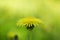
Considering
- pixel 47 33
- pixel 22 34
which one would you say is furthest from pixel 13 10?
pixel 47 33

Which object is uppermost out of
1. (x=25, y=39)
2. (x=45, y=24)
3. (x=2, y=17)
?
(x=2, y=17)

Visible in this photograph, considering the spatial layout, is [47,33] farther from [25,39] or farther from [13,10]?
[13,10]

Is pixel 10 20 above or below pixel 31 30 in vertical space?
above

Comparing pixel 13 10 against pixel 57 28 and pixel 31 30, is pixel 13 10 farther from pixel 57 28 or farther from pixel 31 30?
pixel 57 28

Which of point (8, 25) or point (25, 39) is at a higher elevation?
point (8, 25)

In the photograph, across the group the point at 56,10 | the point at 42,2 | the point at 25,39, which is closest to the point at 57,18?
the point at 56,10
